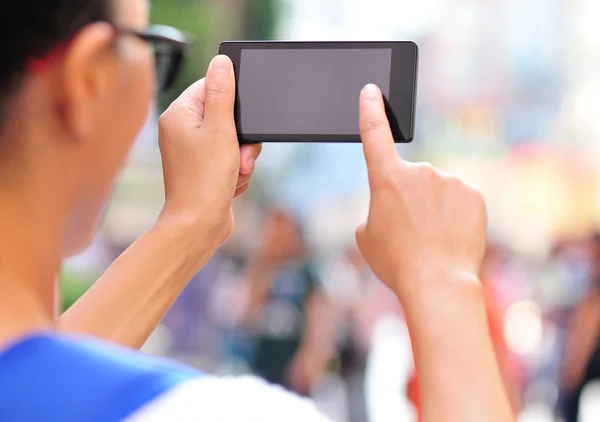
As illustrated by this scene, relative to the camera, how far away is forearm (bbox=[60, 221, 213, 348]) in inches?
48.4

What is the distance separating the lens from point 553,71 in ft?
100

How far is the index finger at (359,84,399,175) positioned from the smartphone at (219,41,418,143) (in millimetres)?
87

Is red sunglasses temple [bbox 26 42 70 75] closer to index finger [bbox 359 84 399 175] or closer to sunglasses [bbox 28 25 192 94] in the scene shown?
sunglasses [bbox 28 25 192 94]

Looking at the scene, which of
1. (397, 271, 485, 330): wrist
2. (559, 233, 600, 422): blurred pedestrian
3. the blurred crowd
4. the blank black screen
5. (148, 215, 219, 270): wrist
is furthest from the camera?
the blurred crowd

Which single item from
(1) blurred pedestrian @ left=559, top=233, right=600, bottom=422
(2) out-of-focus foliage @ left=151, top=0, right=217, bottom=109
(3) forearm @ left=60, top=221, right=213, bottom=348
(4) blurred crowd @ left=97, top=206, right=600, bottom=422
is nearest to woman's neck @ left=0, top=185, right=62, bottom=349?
(3) forearm @ left=60, top=221, right=213, bottom=348

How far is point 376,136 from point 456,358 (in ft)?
1.02

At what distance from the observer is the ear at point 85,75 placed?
814 millimetres

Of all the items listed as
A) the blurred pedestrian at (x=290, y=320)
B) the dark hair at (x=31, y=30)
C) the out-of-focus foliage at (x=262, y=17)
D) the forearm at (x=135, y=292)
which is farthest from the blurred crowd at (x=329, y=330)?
the out-of-focus foliage at (x=262, y=17)

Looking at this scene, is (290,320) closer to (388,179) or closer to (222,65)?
(222,65)

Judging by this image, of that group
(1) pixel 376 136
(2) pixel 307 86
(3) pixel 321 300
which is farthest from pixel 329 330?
(1) pixel 376 136

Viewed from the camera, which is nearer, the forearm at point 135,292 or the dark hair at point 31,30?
the dark hair at point 31,30

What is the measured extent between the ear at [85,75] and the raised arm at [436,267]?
0.40m

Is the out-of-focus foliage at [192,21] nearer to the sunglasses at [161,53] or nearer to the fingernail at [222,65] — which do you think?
the fingernail at [222,65]

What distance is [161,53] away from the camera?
39.8 inches
